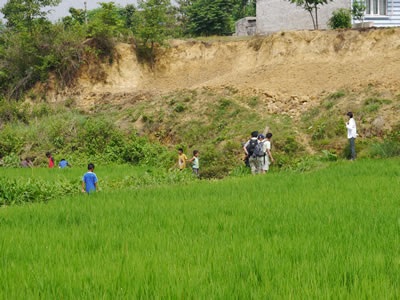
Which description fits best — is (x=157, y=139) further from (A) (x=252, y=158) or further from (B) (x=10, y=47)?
(B) (x=10, y=47)

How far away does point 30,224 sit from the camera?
8.41 m

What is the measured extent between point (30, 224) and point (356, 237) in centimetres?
485

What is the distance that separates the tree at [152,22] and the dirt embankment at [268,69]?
1.03m

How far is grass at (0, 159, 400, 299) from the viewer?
4.63 metres

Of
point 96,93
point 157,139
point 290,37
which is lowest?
point 157,139

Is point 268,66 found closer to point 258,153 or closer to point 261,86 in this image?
point 261,86

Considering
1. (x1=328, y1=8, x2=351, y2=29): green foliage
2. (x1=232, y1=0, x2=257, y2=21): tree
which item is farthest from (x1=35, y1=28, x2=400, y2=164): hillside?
(x1=232, y1=0, x2=257, y2=21): tree

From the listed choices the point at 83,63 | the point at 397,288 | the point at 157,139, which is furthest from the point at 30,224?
the point at 83,63

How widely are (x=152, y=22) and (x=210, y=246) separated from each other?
25.5m

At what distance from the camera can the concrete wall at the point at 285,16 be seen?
97.8 ft

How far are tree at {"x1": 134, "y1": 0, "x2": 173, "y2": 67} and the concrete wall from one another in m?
5.58

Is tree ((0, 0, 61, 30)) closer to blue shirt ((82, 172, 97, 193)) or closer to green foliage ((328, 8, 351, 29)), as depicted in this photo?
green foliage ((328, 8, 351, 29))

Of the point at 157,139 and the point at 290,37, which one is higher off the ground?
the point at 290,37

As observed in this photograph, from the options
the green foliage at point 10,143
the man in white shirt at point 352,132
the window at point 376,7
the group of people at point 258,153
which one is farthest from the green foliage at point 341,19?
the green foliage at point 10,143
